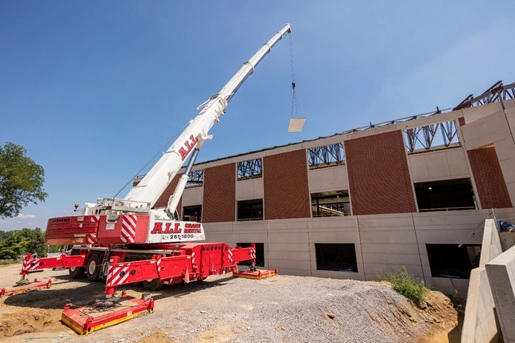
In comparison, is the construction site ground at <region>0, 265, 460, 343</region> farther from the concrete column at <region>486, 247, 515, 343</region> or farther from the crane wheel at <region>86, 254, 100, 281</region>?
the concrete column at <region>486, 247, 515, 343</region>

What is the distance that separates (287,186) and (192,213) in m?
12.6

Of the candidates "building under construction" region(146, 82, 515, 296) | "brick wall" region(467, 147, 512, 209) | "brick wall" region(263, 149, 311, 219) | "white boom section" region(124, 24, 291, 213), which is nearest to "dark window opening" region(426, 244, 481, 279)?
"building under construction" region(146, 82, 515, 296)

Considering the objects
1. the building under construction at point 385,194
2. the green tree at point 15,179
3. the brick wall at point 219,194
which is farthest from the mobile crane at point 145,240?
the green tree at point 15,179

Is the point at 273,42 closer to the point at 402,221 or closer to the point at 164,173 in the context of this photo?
the point at 164,173

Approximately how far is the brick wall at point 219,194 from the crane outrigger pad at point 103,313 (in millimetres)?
14443

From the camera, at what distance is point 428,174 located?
14.9 meters

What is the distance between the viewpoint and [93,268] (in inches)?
483

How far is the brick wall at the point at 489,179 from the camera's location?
12992 mm

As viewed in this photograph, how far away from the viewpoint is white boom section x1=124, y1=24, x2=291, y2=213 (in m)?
10.1

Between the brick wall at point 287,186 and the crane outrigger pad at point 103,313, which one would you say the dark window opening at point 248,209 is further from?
the crane outrigger pad at point 103,313

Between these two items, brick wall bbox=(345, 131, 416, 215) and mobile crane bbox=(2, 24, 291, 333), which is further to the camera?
brick wall bbox=(345, 131, 416, 215)

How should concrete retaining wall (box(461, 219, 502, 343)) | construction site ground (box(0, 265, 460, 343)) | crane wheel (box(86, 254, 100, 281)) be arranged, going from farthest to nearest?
crane wheel (box(86, 254, 100, 281)) → concrete retaining wall (box(461, 219, 502, 343)) → construction site ground (box(0, 265, 460, 343))

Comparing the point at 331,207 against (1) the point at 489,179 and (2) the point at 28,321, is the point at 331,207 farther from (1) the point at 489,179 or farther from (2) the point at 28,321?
(2) the point at 28,321

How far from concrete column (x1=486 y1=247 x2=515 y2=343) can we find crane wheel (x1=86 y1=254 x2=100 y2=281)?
15076 mm
